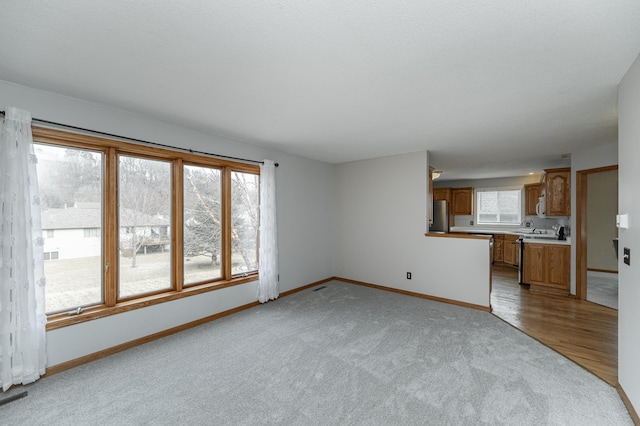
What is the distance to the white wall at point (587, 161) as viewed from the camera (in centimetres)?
388

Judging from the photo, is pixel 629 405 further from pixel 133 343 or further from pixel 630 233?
pixel 133 343

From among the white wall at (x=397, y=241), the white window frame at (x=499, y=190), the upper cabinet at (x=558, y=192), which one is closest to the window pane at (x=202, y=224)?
the white wall at (x=397, y=241)

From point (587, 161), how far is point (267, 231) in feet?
16.8

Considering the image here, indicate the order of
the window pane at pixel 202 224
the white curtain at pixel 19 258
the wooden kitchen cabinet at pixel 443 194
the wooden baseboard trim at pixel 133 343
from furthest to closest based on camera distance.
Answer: the wooden kitchen cabinet at pixel 443 194 < the window pane at pixel 202 224 < the wooden baseboard trim at pixel 133 343 < the white curtain at pixel 19 258

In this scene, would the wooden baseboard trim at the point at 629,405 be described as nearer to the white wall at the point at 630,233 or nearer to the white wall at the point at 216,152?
the white wall at the point at 630,233

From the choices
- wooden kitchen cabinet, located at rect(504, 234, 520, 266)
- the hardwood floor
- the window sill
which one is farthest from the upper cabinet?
the window sill

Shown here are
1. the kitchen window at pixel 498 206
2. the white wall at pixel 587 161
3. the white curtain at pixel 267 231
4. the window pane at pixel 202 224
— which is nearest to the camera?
the window pane at pixel 202 224

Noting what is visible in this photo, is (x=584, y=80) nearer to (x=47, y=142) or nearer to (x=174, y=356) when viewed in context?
(x=174, y=356)

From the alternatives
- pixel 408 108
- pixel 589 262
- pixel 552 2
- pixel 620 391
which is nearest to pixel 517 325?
pixel 620 391

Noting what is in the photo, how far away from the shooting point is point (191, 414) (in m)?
1.87

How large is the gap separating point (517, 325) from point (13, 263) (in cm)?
516

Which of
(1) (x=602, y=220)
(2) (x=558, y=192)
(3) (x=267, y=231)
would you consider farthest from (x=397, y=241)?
(1) (x=602, y=220)

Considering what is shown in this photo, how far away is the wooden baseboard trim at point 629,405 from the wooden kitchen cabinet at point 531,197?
18.4 ft

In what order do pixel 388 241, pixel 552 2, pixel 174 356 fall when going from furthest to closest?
1. pixel 388 241
2. pixel 174 356
3. pixel 552 2
